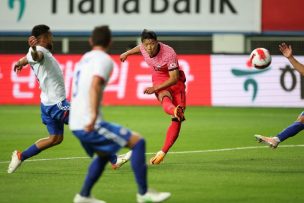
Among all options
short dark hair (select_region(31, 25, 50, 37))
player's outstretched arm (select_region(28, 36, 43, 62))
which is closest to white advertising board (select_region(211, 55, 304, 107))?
short dark hair (select_region(31, 25, 50, 37))

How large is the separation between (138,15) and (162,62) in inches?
619

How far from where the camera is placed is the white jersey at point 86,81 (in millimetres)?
8859

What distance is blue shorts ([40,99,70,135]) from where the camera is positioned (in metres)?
11.9

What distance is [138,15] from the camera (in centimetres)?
2889

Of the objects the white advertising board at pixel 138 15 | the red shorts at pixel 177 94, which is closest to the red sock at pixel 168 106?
the red shorts at pixel 177 94

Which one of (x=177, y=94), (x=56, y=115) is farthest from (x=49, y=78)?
(x=177, y=94)

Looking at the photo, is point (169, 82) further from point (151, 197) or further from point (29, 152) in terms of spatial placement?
point (151, 197)

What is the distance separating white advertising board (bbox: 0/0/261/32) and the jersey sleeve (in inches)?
780

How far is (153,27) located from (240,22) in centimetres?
282

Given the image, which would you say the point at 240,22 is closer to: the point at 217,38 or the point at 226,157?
the point at 217,38

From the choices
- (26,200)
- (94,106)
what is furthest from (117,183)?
(94,106)

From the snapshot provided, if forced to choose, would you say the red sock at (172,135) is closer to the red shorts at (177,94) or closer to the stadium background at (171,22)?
the red shorts at (177,94)

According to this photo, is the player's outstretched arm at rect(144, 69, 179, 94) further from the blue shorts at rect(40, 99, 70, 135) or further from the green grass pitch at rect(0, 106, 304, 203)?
the blue shorts at rect(40, 99, 70, 135)

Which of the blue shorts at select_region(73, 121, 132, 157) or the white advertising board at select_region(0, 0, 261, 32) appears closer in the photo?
the blue shorts at select_region(73, 121, 132, 157)
